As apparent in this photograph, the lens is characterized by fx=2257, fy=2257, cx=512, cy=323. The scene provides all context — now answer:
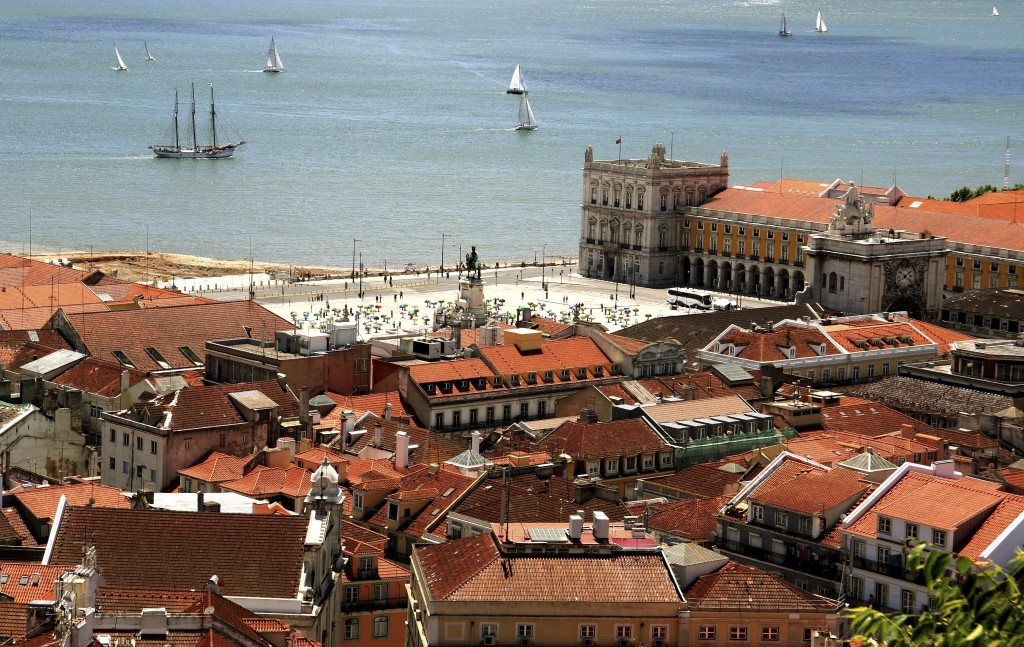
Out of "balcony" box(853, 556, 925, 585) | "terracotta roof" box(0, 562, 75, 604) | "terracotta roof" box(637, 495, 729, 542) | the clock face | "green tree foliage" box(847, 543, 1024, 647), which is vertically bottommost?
the clock face

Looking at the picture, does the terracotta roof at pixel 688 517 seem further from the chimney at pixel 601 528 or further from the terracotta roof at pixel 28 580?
the terracotta roof at pixel 28 580

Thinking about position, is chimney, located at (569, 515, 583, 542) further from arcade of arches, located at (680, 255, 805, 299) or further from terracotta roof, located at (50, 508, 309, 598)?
arcade of arches, located at (680, 255, 805, 299)

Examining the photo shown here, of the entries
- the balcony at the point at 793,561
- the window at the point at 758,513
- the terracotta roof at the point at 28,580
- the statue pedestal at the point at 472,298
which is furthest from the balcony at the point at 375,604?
the statue pedestal at the point at 472,298

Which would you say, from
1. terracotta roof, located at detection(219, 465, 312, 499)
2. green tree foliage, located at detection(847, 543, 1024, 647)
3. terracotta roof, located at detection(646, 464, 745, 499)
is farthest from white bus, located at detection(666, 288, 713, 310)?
green tree foliage, located at detection(847, 543, 1024, 647)

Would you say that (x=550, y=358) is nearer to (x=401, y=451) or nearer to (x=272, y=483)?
(x=401, y=451)

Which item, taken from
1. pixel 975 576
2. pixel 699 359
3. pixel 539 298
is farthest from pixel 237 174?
pixel 975 576

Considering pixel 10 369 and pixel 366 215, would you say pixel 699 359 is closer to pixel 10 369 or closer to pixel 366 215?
pixel 10 369

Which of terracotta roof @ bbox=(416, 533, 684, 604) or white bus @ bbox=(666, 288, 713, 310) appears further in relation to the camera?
white bus @ bbox=(666, 288, 713, 310)

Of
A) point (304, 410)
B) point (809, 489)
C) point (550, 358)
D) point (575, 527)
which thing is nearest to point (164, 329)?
point (550, 358)
